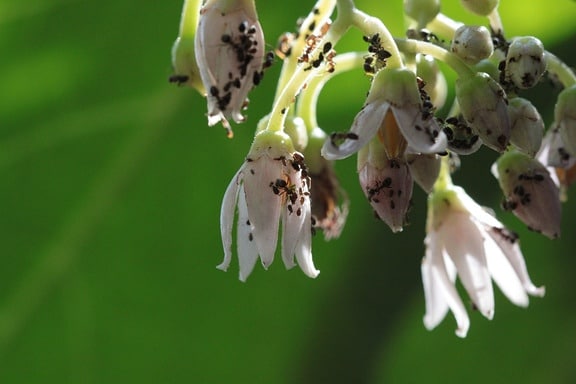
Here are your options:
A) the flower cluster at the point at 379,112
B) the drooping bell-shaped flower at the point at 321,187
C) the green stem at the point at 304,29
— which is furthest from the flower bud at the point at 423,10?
the drooping bell-shaped flower at the point at 321,187

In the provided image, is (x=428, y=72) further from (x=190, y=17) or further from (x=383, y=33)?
(x=190, y=17)

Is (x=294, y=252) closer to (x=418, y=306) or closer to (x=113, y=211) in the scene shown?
(x=113, y=211)

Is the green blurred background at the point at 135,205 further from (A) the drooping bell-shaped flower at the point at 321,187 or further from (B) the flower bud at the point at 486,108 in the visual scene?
(B) the flower bud at the point at 486,108

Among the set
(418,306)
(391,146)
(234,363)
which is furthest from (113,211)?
(391,146)

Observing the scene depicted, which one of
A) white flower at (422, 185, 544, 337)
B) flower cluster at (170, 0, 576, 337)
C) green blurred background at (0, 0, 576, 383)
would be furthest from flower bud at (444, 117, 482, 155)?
green blurred background at (0, 0, 576, 383)

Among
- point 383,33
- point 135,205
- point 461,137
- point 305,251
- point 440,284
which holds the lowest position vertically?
point 135,205

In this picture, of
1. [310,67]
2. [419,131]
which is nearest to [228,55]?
[310,67]
